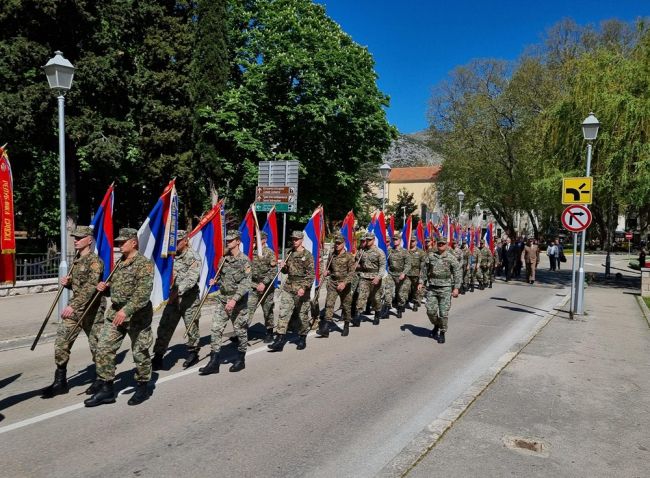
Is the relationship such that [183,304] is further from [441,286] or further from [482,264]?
[482,264]

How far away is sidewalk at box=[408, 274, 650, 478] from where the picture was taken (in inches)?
164

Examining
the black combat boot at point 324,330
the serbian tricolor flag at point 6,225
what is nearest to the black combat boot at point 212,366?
the serbian tricolor flag at point 6,225

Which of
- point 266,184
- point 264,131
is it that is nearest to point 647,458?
point 266,184

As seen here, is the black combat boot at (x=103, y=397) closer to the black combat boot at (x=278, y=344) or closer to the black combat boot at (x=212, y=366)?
the black combat boot at (x=212, y=366)

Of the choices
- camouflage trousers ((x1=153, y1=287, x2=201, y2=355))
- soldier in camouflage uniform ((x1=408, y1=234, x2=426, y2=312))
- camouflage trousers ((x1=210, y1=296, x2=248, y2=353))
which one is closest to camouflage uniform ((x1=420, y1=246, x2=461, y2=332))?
soldier in camouflage uniform ((x1=408, y1=234, x2=426, y2=312))

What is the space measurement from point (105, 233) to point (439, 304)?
5727 millimetres

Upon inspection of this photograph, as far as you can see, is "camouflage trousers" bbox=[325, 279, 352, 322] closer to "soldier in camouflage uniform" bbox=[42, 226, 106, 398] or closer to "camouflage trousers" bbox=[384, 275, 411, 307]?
"camouflage trousers" bbox=[384, 275, 411, 307]

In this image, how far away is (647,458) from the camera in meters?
4.41

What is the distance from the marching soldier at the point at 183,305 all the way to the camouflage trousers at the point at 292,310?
1402mm

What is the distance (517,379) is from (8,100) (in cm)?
1977

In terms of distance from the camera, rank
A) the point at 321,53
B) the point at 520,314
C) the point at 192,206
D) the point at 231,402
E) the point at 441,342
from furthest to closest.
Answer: the point at 192,206
the point at 321,53
the point at 520,314
the point at 441,342
the point at 231,402

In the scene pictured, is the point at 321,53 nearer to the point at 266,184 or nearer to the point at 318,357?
the point at 266,184

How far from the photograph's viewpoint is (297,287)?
8.15 meters

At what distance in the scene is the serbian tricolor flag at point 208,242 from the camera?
8.23 meters
